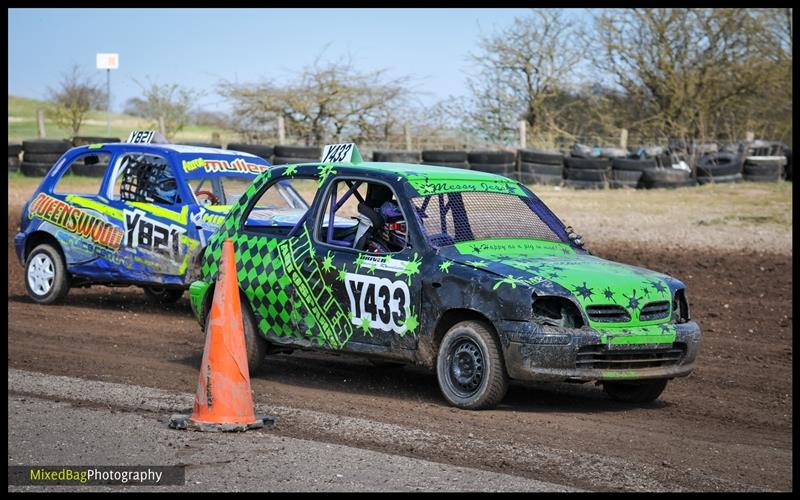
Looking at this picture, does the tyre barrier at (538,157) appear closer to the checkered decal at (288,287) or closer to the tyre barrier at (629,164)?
the tyre barrier at (629,164)

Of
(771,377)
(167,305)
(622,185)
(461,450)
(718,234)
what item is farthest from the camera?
(622,185)

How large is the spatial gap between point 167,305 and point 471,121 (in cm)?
2288

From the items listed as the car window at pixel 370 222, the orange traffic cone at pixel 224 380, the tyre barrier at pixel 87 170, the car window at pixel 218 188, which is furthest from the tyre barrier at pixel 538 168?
the orange traffic cone at pixel 224 380

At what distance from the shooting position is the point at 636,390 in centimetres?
865

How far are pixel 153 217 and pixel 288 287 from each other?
4124mm

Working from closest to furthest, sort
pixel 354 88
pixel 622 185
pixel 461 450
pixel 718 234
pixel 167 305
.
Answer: pixel 461 450, pixel 167 305, pixel 718 234, pixel 622 185, pixel 354 88

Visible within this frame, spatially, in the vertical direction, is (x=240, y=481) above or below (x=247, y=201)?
below

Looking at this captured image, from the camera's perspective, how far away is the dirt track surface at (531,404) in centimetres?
666

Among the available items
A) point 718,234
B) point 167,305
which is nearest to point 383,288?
point 167,305

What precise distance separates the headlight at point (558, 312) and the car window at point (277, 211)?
218 cm

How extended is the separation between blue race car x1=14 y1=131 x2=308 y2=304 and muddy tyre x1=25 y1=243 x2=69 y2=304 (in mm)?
11

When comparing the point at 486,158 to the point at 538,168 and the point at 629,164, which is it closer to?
the point at 538,168

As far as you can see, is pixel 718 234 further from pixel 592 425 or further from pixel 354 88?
pixel 354 88

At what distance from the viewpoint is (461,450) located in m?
6.89
